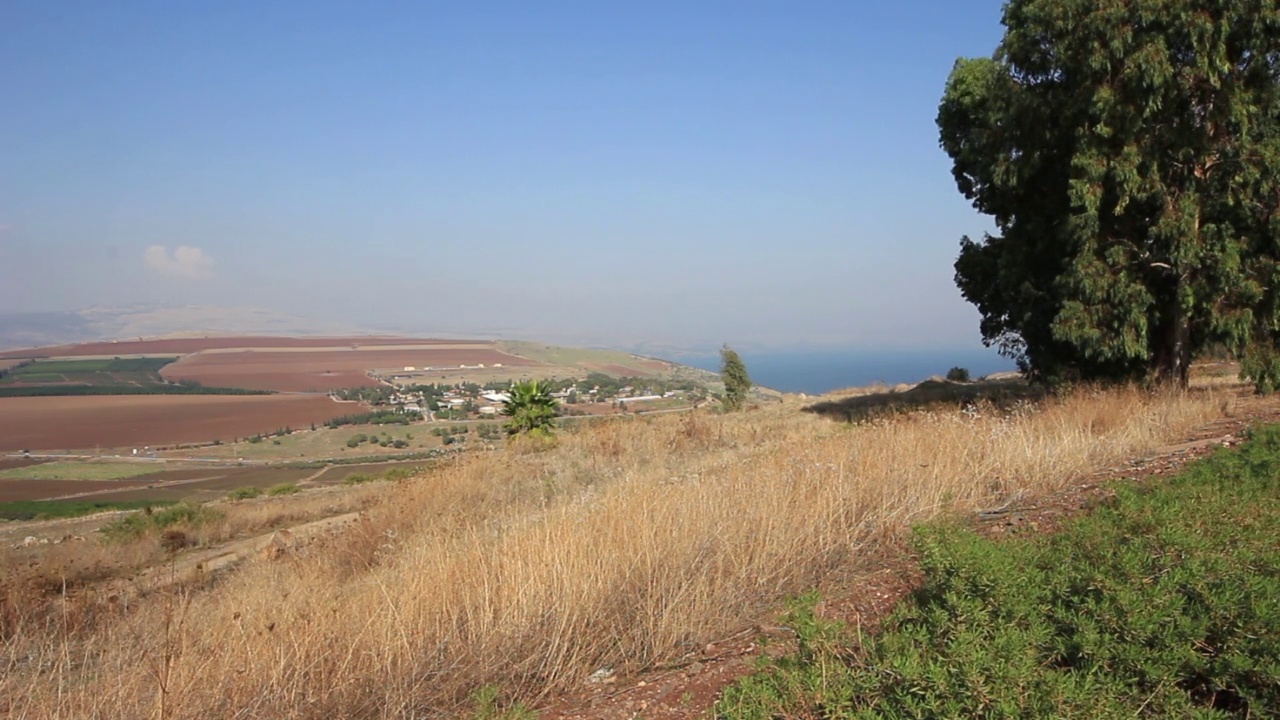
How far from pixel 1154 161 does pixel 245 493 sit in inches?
908

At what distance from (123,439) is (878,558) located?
33224 mm

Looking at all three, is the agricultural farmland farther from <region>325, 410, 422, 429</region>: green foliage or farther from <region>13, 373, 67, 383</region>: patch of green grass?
<region>325, 410, 422, 429</region>: green foliage

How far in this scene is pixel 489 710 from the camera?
11.1 feet

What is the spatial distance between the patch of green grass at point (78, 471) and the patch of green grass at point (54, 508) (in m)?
3.38

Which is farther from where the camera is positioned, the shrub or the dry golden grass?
the shrub

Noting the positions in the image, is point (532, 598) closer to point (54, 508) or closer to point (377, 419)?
point (54, 508)

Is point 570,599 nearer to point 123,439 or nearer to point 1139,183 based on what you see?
point 1139,183

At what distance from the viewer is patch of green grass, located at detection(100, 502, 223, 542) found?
13984 mm

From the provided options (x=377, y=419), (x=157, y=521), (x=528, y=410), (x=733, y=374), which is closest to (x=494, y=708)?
(x=157, y=521)

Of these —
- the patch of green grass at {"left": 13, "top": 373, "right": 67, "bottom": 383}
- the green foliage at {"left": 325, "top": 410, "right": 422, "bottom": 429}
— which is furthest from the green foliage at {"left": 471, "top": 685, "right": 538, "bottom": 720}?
the patch of green grass at {"left": 13, "top": 373, "right": 67, "bottom": 383}

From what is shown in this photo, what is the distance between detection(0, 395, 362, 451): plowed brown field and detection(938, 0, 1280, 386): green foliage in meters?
31.2

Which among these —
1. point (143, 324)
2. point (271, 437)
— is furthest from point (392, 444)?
point (143, 324)

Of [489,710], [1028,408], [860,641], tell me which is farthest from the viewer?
[1028,408]

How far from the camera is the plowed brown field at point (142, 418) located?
29344mm
